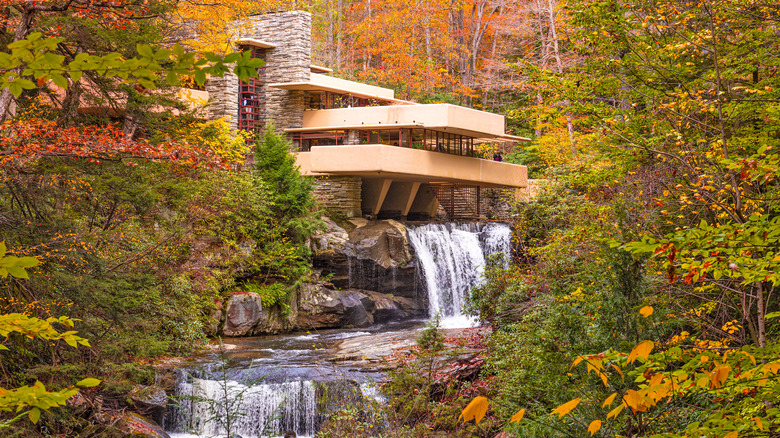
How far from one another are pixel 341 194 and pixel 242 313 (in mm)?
7244

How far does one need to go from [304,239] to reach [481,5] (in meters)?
20.8

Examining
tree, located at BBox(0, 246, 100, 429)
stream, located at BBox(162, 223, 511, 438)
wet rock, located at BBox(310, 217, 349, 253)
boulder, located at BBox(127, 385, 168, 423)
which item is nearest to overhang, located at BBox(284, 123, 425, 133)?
wet rock, located at BBox(310, 217, 349, 253)

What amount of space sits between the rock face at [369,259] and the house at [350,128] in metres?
2.06

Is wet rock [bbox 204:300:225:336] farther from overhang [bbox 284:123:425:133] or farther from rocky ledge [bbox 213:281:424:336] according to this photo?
overhang [bbox 284:123:425:133]

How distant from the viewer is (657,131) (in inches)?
346

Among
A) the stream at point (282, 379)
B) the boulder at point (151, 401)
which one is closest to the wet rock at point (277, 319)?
the stream at point (282, 379)

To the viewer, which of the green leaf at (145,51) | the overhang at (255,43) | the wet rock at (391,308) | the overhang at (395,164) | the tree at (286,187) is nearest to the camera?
the green leaf at (145,51)

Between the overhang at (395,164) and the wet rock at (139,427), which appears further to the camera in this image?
the overhang at (395,164)

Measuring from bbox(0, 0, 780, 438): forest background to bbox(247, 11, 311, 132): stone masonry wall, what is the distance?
8387 mm

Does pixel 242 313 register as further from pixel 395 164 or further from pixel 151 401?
pixel 395 164

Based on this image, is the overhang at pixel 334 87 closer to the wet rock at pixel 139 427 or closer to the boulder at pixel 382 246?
the boulder at pixel 382 246

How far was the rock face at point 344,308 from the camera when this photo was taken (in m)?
18.0

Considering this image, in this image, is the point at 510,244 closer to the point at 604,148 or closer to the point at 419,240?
the point at 419,240

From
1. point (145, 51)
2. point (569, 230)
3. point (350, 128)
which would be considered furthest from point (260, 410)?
point (350, 128)
